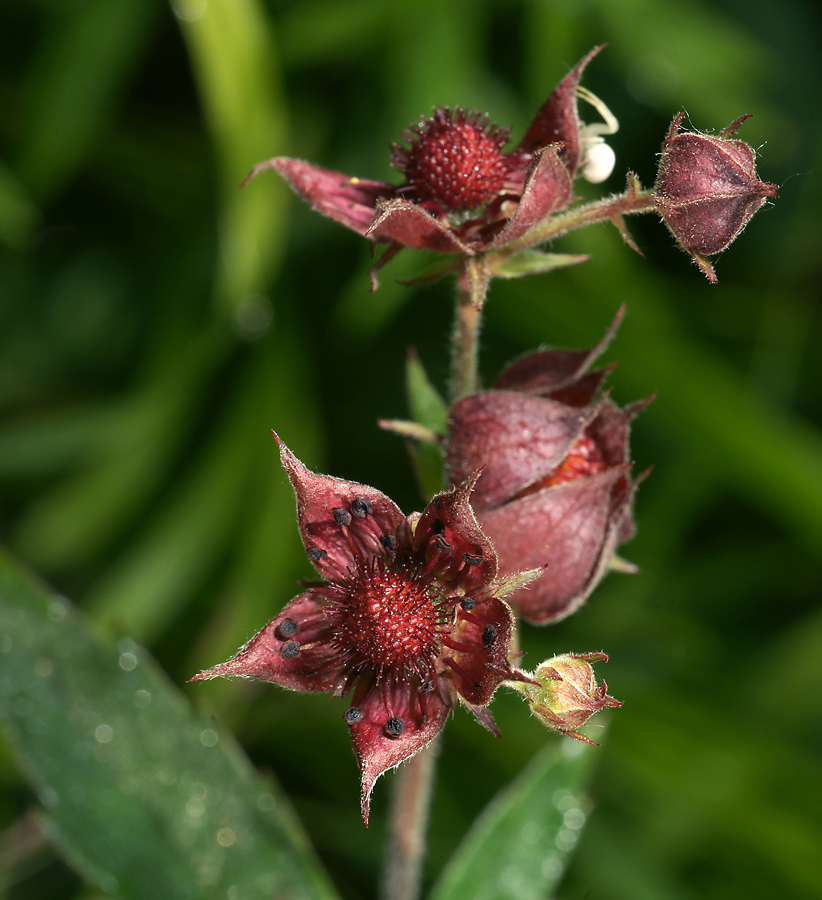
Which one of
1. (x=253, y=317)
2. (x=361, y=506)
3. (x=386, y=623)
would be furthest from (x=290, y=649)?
(x=253, y=317)

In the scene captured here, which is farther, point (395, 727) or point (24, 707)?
point (24, 707)

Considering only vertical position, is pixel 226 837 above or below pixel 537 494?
below

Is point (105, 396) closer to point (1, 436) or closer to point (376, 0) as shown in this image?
point (1, 436)

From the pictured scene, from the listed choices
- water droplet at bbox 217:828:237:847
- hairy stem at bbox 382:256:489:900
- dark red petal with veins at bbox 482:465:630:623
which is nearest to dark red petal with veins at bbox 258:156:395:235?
hairy stem at bbox 382:256:489:900

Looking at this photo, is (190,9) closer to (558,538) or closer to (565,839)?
(558,538)

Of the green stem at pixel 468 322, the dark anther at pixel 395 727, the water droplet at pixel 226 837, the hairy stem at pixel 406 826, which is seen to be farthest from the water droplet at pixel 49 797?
the green stem at pixel 468 322

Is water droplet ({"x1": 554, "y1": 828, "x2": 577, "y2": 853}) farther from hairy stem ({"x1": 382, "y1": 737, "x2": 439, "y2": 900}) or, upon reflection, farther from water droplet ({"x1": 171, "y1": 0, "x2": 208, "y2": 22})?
water droplet ({"x1": 171, "y1": 0, "x2": 208, "y2": 22})

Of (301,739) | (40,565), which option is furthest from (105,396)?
(301,739)

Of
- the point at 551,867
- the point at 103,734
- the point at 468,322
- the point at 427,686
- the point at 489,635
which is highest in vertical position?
the point at 468,322
